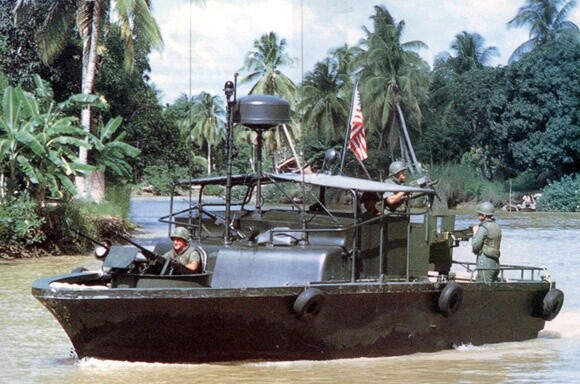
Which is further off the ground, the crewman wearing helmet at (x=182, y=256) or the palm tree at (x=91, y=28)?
the palm tree at (x=91, y=28)

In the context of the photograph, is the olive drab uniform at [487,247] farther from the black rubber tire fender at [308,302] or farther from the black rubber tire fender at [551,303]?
the black rubber tire fender at [308,302]

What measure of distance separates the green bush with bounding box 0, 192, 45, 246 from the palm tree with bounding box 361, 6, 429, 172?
41151 mm

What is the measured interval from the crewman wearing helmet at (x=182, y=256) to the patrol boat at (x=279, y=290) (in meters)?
0.13

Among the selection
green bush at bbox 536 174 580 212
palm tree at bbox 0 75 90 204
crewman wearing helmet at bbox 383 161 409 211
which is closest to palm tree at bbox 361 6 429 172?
green bush at bbox 536 174 580 212

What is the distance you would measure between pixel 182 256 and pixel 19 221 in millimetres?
13338

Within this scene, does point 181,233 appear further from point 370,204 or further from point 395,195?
point 395,195

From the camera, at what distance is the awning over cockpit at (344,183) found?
12227mm

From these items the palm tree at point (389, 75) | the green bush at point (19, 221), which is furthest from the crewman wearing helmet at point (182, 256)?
the palm tree at point (389, 75)

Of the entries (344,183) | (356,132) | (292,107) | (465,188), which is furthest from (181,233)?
(292,107)

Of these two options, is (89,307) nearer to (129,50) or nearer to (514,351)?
(514,351)

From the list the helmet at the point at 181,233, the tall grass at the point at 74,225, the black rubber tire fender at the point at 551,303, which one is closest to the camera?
the helmet at the point at 181,233

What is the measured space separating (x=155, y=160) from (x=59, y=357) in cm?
2818

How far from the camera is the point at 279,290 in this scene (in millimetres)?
11602

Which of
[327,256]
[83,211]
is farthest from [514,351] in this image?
[83,211]
